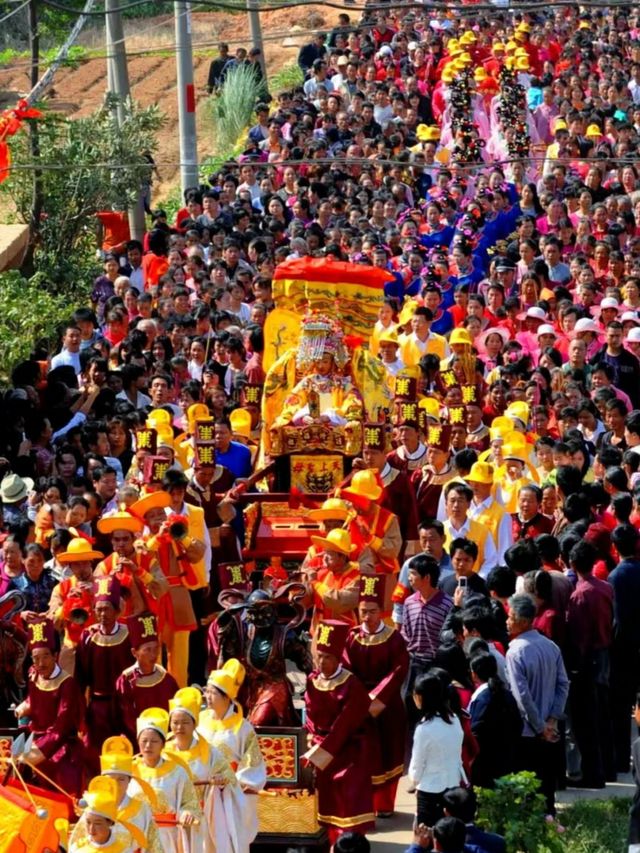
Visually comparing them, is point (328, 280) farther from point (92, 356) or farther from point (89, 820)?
point (89, 820)

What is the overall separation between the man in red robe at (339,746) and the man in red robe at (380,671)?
0.47ft

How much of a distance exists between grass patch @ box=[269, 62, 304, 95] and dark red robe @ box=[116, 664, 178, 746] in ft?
81.4

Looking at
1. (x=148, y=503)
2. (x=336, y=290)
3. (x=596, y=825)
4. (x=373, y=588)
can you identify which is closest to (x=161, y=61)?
(x=336, y=290)

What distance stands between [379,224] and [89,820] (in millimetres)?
13606

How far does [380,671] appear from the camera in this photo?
1306cm

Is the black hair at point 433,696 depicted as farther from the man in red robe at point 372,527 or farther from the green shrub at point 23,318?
the green shrub at point 23,318

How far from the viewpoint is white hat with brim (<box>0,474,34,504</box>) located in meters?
16.1

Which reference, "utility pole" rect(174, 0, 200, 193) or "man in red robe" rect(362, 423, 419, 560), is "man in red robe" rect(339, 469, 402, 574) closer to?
"man in red robe" rect(362, 423, 419, 560)

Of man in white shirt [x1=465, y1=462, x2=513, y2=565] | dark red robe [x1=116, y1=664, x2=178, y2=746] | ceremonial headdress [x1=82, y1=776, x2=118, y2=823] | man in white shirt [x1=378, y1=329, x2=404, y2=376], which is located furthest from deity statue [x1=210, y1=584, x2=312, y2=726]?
man in white shirt [x1=378, y1=329, x2=404, y2=376]

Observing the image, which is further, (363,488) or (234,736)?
(363,488)

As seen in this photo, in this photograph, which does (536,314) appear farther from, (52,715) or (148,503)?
(52,715)

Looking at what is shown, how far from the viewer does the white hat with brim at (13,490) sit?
16.1 meters

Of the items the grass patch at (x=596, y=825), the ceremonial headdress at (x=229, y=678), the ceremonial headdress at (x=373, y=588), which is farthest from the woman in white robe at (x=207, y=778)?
the grass patch at (x=596, y=825)

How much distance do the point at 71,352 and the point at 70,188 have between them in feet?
17.3
